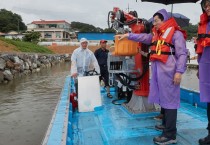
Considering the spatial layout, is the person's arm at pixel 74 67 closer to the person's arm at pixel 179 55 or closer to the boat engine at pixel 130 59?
the boat engine at pixel 130 59

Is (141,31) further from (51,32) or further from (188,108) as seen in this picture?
(51,32)

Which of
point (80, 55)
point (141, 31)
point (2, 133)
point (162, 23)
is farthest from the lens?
point (2, 133)

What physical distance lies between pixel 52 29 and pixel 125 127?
267 ft

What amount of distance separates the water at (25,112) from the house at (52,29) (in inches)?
2667

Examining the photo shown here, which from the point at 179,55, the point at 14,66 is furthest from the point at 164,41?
the point at 14,66

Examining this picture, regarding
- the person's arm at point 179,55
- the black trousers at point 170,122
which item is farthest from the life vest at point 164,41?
the black trousers at point 170,122

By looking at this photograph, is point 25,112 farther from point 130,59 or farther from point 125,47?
point 125,47

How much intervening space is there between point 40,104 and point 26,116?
53.0 inches

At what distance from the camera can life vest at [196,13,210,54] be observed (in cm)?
291

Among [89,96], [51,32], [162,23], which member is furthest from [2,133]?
[51,32]

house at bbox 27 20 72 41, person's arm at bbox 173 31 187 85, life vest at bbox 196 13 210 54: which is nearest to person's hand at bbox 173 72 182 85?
person's arm at bbox 173 31 187 85

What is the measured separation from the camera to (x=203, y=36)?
2967 millimetres

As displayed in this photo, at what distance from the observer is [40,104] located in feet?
28.3

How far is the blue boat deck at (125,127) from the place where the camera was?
11.5 feet
